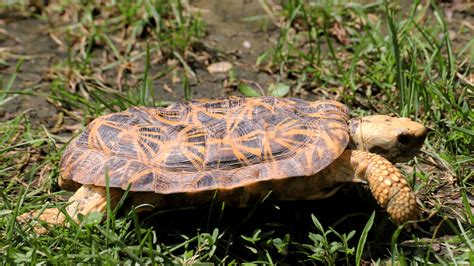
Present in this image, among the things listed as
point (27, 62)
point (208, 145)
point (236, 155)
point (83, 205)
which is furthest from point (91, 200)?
point (27, 62)

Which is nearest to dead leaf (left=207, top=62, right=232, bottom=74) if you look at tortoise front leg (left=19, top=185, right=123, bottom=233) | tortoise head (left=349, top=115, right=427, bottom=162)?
tortoise head (left=349, top=115, right=427, bottom=162)

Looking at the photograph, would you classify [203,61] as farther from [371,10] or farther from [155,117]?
[155,117]

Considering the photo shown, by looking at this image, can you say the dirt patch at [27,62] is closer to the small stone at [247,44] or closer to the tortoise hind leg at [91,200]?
the tortoise hind leg at [91,200]

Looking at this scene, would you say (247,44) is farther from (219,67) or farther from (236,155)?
(236,155)

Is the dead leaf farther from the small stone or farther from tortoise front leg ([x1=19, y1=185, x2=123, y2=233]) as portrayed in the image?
tortoise front leg ([x1=19, y1=185, x2=123, y2=233])

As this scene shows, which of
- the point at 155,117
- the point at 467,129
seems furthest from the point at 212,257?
the point at 467,129

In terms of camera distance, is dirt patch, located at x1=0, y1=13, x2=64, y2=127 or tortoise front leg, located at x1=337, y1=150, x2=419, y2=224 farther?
dirt patch, located at x1=0, y1=13, x2=64, y2=127
